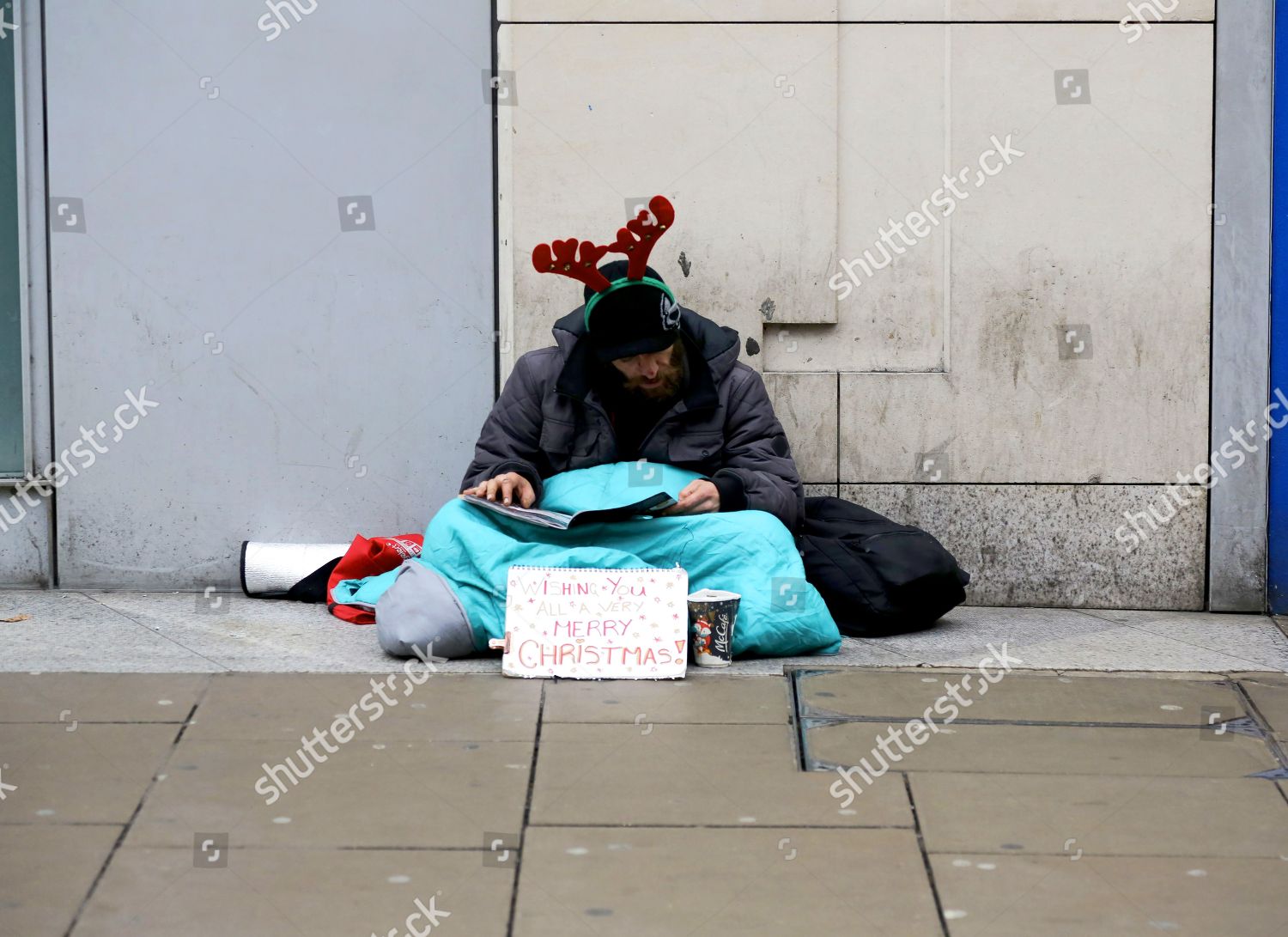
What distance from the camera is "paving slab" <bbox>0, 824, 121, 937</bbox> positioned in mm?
2570

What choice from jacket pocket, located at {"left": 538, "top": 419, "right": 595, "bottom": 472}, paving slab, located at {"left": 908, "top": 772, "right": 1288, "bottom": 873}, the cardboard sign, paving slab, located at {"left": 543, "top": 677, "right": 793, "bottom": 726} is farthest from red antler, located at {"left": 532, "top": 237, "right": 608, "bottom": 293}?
paving slab, located at {"left": 908, "top": 772, "right": 1288, "bottom": 873}

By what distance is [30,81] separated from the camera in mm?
5086

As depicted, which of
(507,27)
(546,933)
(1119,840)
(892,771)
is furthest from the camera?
(507,27)

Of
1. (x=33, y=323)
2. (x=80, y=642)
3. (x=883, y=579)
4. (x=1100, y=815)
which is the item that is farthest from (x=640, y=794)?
(x=33, y=323)

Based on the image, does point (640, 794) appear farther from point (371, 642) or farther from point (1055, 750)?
point (371, 642)

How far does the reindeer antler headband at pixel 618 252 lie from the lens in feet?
14.8

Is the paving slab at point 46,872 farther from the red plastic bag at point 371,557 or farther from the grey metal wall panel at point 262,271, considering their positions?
the grey metal wall panel at point 262,271

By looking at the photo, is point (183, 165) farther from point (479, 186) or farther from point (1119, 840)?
point (1119, 840)

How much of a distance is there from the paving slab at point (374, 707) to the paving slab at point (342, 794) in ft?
0.25

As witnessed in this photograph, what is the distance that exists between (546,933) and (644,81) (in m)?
3.19

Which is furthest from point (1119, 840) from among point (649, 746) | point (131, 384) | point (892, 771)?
point (131, 384)

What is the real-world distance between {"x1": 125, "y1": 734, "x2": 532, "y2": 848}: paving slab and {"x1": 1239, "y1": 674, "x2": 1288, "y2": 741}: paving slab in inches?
70.6

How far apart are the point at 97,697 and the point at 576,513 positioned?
54.5 inches

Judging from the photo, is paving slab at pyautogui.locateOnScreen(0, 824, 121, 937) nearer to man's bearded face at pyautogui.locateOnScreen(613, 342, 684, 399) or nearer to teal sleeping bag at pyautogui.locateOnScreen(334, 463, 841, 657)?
teal sleeping bag at pyautogui.locateOnScreen(334, 463, 841, 657)
